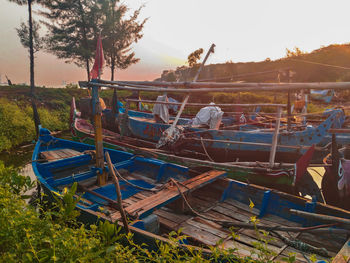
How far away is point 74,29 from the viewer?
968 inches

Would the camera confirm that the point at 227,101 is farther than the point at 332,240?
Yes

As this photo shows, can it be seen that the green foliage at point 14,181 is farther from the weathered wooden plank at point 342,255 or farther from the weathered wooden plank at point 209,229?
the weathered wooden plank at point 342,255

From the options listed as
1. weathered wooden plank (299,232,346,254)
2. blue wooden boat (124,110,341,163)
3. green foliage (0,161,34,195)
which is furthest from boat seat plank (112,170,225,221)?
blue wooden boat (124,110,341,163)

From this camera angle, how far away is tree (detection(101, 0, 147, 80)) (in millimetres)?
25219

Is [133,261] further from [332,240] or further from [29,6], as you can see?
[29,6]

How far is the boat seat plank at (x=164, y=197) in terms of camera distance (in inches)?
147

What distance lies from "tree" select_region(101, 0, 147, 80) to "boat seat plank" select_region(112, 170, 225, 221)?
24589 mm

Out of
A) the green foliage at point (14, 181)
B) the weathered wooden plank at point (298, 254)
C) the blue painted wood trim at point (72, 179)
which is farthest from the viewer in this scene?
the blue painted wood trim at point (72, 179)

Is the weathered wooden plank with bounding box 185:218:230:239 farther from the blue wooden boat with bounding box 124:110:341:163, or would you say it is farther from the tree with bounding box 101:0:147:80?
the tree with bounding box 101:0:147:80

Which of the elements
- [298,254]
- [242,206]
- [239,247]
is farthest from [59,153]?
[298,254]

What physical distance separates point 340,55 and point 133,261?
4430 centimetres

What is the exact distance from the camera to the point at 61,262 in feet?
7.72

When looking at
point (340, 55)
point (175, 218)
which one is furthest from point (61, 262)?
point (340, 55)

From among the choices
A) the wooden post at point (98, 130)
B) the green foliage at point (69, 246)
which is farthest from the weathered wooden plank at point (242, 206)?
the wooden post at point (98, 130)
